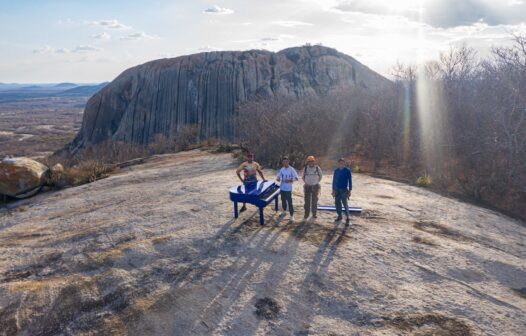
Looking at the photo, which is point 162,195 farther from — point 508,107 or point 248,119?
point 508,107

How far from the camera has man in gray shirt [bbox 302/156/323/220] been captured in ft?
22.7

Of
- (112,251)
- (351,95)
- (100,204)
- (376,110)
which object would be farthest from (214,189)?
(351,95)

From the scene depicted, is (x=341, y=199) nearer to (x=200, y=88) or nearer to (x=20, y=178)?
(x=20, y=178)

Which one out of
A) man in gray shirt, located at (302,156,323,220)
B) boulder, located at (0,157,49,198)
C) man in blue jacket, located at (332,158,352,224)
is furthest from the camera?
boulder, located at (0,157,49,198)

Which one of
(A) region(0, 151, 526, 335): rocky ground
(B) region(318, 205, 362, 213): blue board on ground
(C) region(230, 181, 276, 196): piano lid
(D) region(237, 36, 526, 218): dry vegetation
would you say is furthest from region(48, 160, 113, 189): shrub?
(B) region(318, 205, 362, 213): blue board on ground

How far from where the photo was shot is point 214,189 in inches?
377

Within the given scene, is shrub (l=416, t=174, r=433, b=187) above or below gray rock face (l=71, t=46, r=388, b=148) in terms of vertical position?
below

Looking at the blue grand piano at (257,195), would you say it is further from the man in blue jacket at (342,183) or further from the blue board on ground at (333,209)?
the man in blue jacket at (342,183)

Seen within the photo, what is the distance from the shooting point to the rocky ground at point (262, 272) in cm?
427

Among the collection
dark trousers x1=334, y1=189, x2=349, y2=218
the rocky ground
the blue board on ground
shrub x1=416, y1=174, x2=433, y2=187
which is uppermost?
dark trousers x1=334, y1=189, x2=349, y2=218

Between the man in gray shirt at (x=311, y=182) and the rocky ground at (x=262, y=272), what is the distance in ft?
1.25

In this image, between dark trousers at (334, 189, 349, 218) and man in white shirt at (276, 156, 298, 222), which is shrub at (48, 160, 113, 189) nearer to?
man in white shirt at (276, 156, 298, 222)

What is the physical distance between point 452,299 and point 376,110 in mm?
11455

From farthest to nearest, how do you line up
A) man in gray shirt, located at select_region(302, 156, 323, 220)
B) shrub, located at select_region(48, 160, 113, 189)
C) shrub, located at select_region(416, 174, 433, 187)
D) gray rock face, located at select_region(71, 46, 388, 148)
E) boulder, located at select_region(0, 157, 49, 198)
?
gray rock face, located at select_region(71, 46, 388, 148) < shrub, located at select_region(48, 160, 113, 189) < boulder, located at select_region(0, 157, 49, 198) < shrub, located at select_region(416, 174, 433, 187) < man in gray shirt, located at select_region(302, 156, 323, 220)
